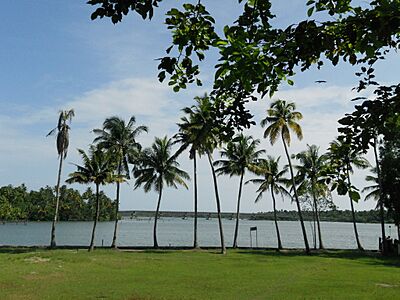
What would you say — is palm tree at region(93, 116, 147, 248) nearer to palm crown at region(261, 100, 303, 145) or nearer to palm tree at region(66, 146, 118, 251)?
palm tree at region(66, 146, 118, 251)

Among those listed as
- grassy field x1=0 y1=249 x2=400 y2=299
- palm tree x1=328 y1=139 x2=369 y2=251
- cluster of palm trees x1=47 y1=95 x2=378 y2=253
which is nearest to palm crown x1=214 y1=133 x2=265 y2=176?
cluster of palm trees x1=47 y1=95 x2=378 y2=253

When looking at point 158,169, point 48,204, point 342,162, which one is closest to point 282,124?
point 158,169

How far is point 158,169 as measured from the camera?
1625 inches

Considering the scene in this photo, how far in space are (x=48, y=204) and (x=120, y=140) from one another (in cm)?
8995

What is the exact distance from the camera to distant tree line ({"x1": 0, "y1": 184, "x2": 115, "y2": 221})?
104250mm

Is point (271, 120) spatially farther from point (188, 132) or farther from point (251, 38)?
point (251, 38)

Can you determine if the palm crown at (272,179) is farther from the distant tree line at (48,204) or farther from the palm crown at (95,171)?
the distant tree line at (48,204)

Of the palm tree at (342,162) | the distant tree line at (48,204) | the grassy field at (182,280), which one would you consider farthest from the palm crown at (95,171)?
the distant tree line at (48,204)

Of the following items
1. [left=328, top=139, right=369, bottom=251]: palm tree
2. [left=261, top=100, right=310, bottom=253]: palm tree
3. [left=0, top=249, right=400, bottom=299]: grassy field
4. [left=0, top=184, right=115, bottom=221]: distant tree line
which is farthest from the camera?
[left=0, top=184, right=115, bottom=221]: distant tree line

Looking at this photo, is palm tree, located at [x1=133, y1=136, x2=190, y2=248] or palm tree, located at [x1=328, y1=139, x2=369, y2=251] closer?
palm tree, located at [x1=328, y1=139, x2=369, y2=251]

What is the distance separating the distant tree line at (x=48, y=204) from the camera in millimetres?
104250

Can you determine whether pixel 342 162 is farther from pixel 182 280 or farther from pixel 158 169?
pixel 158 169

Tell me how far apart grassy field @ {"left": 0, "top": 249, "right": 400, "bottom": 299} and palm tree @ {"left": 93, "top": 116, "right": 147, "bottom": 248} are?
14263 mm

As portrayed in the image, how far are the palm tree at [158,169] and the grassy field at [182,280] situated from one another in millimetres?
15820
